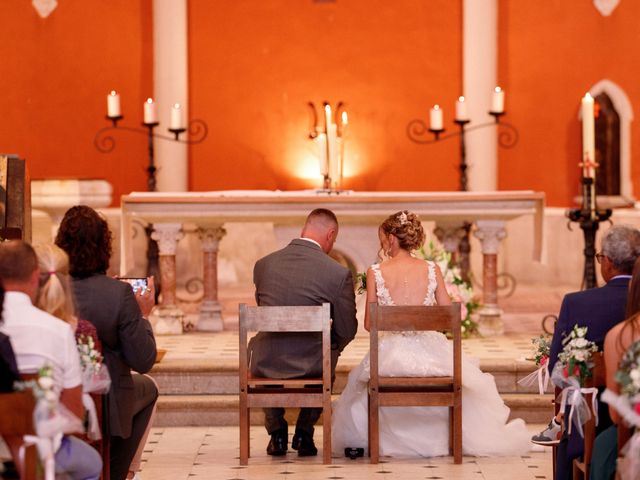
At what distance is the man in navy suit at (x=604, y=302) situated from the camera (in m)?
4.73

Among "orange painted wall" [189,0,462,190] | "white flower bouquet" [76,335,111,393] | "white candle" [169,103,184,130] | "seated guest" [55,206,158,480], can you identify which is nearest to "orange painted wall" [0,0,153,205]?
"orange painted wall" [189,0,462,190]

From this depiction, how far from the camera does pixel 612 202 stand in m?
11.7

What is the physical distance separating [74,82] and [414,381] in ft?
21.4

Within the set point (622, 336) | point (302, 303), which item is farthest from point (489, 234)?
point (622, 336)

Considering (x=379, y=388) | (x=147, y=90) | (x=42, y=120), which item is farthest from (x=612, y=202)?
(x=379, y=388)

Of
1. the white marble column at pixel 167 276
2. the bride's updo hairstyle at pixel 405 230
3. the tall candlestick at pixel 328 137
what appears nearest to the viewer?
the bride's updo hairstyle at pixel 405 230

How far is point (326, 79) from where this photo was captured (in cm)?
1178

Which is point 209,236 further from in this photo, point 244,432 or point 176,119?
point 244,432

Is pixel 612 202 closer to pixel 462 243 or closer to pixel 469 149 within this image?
pixel 469 149

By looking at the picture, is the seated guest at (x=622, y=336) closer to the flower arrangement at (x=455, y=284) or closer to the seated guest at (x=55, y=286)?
the seated guest at (x=55, y=286)

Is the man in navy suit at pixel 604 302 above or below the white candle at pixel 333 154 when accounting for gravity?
below

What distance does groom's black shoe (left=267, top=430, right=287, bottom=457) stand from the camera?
20.4 ft

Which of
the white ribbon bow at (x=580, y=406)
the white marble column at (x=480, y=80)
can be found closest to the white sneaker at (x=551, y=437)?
the white ribbon bow at (x=580, y=406)

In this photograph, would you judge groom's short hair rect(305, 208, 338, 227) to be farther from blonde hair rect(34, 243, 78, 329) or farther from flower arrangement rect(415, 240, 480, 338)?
blonde hair rect(34, 243, 78, 329)
